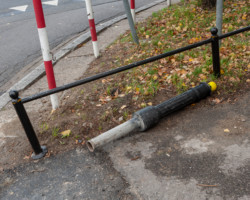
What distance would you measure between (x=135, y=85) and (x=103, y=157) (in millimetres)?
1538

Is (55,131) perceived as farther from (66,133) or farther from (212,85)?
(212,85)

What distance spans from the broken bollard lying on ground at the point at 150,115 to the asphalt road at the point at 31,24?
2917 millimetres

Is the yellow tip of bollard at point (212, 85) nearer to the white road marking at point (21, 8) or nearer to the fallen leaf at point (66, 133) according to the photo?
the fallen leaf at point (66, 133)

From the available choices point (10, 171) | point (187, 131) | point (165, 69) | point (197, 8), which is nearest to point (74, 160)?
point (10, 171)

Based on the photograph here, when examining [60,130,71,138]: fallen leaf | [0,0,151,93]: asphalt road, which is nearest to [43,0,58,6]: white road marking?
[0,0,151,93]: asphalt road

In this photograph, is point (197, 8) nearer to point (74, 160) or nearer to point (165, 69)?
point (165, 69)

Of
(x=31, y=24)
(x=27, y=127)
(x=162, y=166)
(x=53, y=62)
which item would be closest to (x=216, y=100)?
(x=162, y=166)

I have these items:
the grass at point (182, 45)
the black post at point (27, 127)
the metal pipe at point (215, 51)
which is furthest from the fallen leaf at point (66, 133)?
the metal pipe at point (215, 51)

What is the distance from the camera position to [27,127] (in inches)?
109

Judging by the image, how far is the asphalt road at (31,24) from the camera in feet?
20.3

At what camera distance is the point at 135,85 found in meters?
4.06

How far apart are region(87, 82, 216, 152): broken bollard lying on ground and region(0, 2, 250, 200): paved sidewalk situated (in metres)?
0.10

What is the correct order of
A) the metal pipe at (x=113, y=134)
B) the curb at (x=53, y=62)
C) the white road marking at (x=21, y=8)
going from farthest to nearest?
the white road marking at (x=21, y=8)
the curb at (x=53, y=62)
the metal pipe at (x=113, y=134)

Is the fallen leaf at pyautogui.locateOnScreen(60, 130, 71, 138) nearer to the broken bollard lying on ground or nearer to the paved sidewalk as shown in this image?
the paved sidewalk
